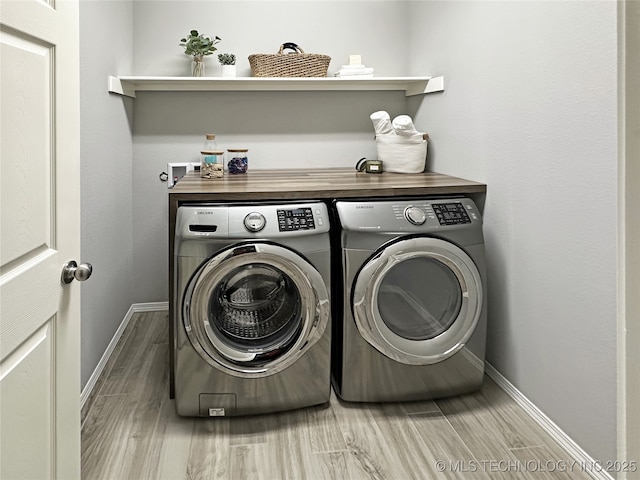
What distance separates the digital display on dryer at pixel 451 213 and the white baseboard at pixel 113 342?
161cm

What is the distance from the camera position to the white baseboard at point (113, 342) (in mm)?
2185

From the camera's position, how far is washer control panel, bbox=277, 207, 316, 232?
2035mm

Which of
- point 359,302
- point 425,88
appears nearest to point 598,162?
point 359,302

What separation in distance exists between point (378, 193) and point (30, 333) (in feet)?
4.99

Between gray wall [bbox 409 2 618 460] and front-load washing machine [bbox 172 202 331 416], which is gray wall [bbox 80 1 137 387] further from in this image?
gray wall [bbox 409 2 618 460]

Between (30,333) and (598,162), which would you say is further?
(598,162)

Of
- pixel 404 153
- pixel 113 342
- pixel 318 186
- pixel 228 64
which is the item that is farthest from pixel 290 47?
pixel 113 342

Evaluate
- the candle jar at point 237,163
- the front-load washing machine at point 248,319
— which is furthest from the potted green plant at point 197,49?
the front-load washing machine at point 248,319

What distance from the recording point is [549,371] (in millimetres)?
1943

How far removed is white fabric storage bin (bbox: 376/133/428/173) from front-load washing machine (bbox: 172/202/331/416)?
89 centimetres

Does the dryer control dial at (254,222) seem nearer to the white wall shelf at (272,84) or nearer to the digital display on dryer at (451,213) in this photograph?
the digital display on dryer at (451,213)

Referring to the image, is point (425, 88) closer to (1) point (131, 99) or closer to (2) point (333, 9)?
(2) point (333, 9)

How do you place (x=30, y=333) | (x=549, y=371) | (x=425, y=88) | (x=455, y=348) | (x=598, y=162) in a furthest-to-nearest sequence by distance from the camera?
(x=425, y=88), (x=455, y=348), (x=549, y=371), (x=598, y=162), (x=30, y=333)

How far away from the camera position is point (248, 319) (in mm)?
2176
